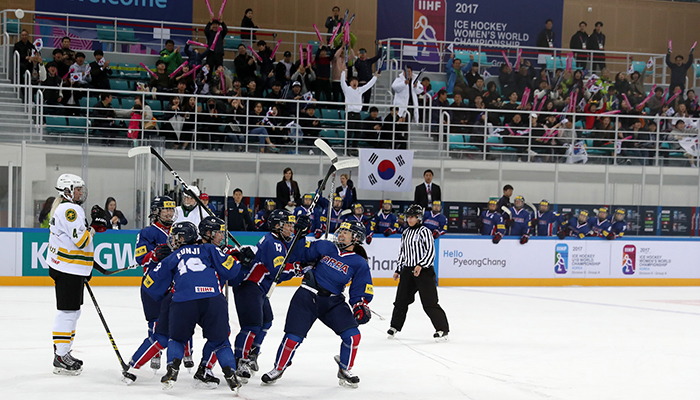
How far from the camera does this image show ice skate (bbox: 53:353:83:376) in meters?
5.63

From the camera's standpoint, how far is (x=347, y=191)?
1303 centimetres

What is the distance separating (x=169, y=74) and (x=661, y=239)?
400 inches

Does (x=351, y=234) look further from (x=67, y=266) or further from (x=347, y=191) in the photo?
(x=347, y=191)

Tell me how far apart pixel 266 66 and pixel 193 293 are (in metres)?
10.6

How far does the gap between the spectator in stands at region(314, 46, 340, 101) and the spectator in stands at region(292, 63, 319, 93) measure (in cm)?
13

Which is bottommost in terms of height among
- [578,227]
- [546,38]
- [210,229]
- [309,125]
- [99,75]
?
[578,227]

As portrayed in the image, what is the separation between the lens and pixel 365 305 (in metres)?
5.50

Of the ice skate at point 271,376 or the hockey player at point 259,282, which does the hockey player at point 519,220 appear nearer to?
the hockey player at point 259,282

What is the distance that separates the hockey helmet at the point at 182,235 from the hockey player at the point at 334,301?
84cm

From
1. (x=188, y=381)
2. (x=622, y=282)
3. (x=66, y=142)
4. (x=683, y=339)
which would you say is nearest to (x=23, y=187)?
(x=66, y=142)

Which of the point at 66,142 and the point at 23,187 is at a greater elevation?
the point at 66,142

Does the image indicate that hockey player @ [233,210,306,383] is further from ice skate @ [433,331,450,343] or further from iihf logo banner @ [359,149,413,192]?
iihf logo banner @ [359,149,413,192]

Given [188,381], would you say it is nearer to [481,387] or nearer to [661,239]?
[481,387]

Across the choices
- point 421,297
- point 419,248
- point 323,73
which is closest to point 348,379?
point 421,297
